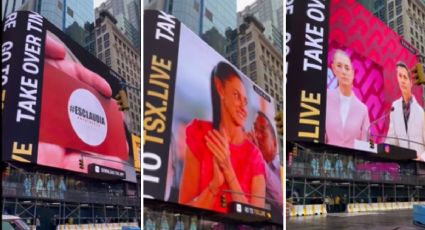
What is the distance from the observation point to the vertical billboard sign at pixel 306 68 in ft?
40.7

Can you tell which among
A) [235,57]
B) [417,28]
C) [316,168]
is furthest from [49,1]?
[417,28]

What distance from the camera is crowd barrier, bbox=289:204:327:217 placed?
12.9 m

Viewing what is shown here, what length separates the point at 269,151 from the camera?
275 inches

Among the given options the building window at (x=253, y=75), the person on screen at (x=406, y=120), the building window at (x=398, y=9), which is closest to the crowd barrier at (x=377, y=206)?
the person on screen at (x=406, y=120)

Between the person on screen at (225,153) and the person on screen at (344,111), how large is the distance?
8.31 meters

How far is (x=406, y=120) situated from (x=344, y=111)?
3590 mm

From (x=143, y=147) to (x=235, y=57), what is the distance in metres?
2.12

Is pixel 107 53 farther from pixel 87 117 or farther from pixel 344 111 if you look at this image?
pixel 344 111

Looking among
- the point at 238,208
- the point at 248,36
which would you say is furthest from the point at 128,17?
the point at 238,208

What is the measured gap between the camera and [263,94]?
265 inches

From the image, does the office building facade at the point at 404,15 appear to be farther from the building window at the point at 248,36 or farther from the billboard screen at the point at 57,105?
the building window at the point at 248,36

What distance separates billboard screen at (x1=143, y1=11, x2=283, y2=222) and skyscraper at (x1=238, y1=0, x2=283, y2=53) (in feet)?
2.25

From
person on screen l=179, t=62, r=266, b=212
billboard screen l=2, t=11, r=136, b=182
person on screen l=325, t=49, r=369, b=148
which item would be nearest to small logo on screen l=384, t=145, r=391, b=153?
person on screen l=325, t=49, r=369, b=148

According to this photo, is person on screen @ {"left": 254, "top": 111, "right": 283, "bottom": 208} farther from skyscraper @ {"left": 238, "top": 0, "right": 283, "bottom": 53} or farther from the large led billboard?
the large led billboard
